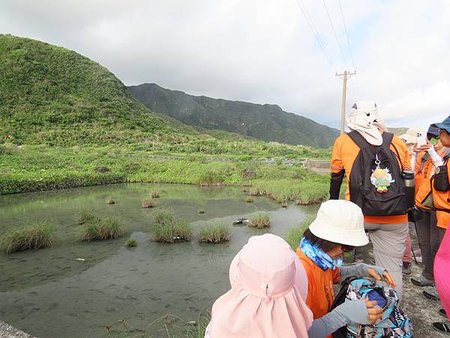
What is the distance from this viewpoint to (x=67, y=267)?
24.0 feet

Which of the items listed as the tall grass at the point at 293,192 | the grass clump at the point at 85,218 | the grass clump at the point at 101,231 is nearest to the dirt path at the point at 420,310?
the grass clump at the point at 101,231

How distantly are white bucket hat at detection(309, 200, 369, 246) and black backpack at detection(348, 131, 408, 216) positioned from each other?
623 mm

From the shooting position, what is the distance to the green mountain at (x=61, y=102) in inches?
1646

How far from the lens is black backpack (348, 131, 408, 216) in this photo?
240 centimetres

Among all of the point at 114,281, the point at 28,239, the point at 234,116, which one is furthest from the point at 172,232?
the point at 234,116

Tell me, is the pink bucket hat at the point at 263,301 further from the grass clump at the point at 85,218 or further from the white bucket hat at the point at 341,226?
the grass clump at the point at 85,218

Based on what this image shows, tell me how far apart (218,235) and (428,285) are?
5.97 m

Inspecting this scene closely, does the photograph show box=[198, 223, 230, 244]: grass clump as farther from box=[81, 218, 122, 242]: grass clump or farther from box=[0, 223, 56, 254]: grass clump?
box=[0, 223, 56, 254]: grass clump

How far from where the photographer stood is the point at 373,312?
161 cm

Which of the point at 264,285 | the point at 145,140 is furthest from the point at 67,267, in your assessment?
the point at 145,140

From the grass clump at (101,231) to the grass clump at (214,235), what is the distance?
2433 millimetres

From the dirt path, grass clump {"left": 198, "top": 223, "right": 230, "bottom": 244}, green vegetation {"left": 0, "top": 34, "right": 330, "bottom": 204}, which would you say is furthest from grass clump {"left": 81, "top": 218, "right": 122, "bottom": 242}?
the dirt path

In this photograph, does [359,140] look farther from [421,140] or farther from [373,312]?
[421,140]

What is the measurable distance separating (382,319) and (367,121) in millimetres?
1450
